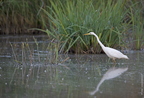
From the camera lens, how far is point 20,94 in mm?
5543

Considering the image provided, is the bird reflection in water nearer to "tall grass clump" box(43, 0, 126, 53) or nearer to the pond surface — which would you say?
the pond surface

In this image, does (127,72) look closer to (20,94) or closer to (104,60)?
(104,60)

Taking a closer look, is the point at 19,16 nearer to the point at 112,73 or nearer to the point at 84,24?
the point at 84,24

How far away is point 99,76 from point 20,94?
198 cm

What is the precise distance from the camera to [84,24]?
1034 centimetres

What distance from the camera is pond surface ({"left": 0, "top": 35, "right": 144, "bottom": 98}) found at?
5.62m

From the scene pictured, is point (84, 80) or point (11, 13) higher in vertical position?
point (11, 13)

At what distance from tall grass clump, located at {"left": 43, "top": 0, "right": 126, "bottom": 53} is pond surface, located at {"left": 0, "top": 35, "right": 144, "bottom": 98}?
521 millimetres

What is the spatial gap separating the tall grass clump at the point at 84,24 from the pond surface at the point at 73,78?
1.71 ft

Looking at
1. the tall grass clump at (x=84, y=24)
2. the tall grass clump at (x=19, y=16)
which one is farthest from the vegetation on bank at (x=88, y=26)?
the tall grass clump at (x=19, y=16)

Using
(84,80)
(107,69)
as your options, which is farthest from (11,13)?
(84,80)

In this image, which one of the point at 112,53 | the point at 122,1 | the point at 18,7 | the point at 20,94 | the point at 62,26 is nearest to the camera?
the point at 20,94

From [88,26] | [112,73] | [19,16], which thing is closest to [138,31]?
[88,26]

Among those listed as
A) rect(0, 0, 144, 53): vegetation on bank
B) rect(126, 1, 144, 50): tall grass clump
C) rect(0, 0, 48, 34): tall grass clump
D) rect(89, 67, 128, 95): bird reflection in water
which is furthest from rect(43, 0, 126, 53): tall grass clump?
rect(0, 0, 48, 34): tall grass clump
